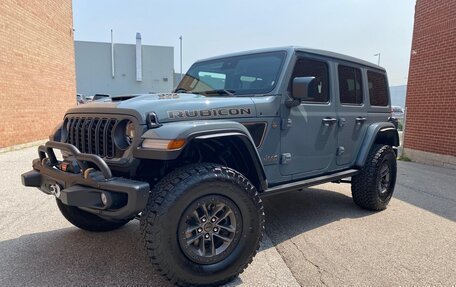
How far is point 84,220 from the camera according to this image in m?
3.54

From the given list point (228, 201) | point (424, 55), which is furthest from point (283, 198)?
point (424, 55)

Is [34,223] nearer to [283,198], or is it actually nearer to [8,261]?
[8,261]

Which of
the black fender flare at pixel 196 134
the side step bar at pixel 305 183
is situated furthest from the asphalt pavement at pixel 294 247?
the black fender flare at pixel 196 134

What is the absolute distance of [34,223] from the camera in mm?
3969

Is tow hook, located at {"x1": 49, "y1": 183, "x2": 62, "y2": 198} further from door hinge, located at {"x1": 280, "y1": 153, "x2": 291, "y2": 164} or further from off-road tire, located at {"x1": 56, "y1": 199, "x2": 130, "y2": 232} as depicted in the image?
door hinge, located at {"x1": 280, "y1": 153, "x2": 291, "y2": 164}

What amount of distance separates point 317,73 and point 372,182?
1722mm

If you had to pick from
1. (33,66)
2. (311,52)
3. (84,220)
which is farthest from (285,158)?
(33,66)

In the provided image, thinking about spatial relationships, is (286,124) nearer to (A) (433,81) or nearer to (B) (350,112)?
(B) (350,112)

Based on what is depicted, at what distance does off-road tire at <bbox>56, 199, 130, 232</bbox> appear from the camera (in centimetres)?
345

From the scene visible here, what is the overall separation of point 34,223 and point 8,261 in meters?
1.03

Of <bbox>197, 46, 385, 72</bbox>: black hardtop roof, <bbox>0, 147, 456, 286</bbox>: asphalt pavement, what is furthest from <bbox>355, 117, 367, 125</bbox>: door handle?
<bbox>0, 147, 456, 286</bbox>: asphalt pavement

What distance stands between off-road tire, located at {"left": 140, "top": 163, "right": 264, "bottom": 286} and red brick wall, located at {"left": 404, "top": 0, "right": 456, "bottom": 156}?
731cm

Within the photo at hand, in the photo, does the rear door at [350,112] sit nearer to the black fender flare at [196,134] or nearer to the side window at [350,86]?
the side window at [350,86]

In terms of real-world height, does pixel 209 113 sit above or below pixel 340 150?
above
